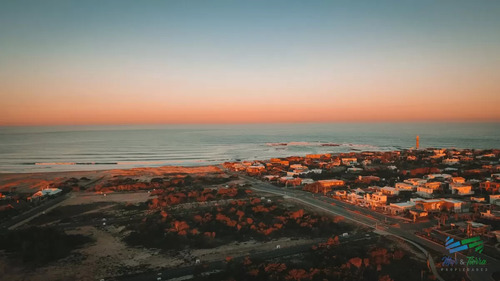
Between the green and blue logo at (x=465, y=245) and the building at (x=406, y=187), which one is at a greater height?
the green and blue logo at (x=465, y=245)

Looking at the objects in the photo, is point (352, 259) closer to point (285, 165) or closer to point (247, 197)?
point (247, 197)

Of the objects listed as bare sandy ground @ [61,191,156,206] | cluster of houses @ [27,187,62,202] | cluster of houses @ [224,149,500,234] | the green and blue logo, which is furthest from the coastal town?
A: cluster of houses @ [27,187,62,202]

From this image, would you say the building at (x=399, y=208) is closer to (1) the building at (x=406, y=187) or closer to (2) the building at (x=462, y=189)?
(1) the building at (x=406, y=187)

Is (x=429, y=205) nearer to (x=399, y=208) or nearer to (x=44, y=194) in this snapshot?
(x=399, y=208)

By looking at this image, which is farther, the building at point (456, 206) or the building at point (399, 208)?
the building at point (456, 206)

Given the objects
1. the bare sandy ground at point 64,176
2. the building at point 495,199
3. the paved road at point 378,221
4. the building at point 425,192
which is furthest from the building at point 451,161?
the bare sandy ground at point 64,176

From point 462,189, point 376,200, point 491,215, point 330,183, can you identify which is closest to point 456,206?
point 491,215

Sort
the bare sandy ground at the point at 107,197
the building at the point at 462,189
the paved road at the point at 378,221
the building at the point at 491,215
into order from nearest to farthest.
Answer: the paved road at the point at 378,221
the building at the point at 491,215
the bare sandy ground at the point at 107,197
the building at the point at 462,189
